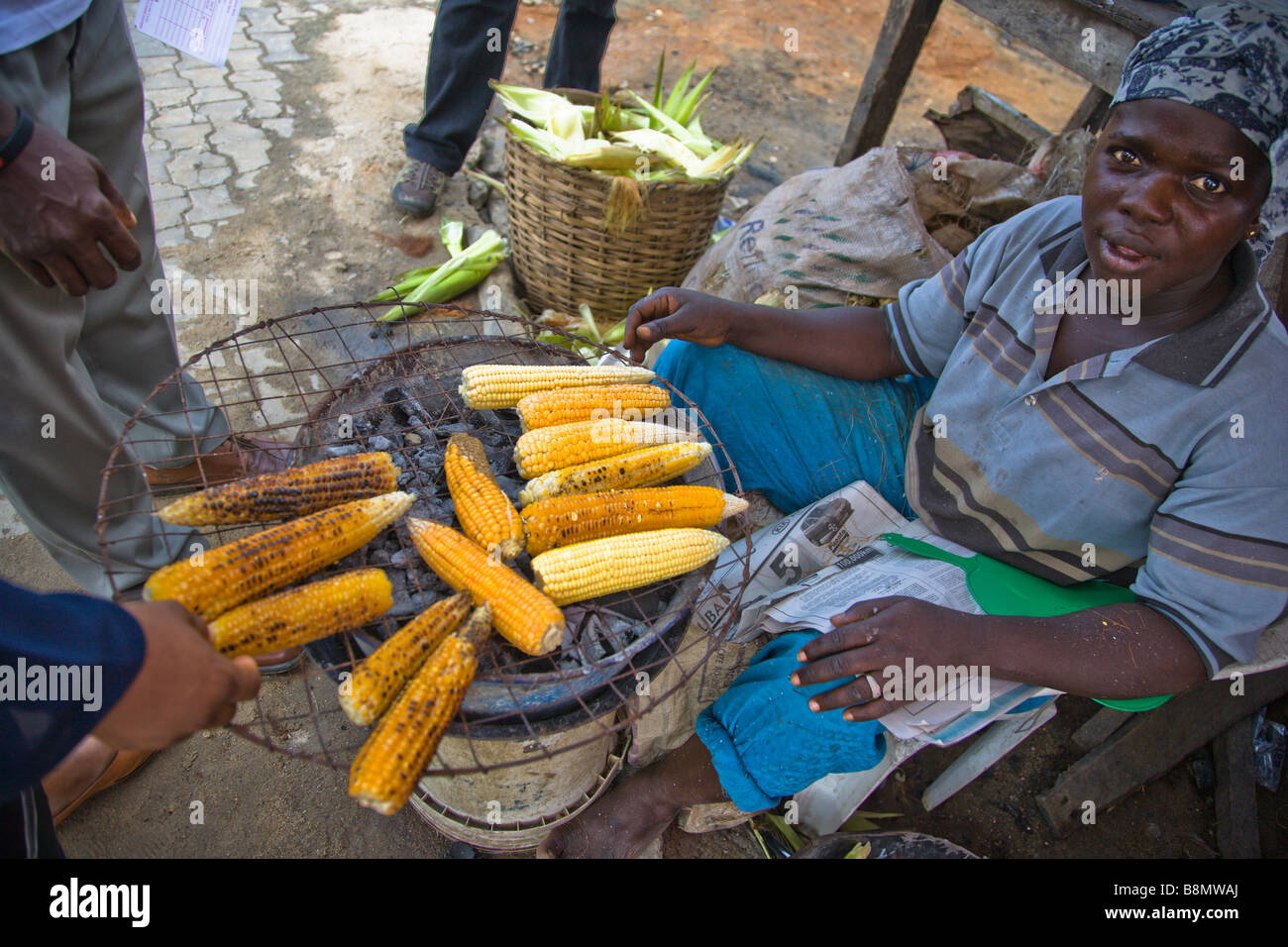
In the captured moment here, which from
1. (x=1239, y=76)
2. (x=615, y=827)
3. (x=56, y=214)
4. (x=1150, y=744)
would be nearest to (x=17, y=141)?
(x=56, y=214)

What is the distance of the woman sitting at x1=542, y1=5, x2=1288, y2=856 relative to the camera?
1.95 meters

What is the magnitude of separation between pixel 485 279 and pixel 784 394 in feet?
9.62

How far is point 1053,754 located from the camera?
3.62 meters

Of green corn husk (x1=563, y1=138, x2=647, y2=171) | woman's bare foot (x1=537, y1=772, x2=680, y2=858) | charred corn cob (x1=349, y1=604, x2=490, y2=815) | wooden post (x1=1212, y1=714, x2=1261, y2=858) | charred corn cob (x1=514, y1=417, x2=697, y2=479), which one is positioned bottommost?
woman's bare foot (x1=537, y1=772, x2=680, y2=858)

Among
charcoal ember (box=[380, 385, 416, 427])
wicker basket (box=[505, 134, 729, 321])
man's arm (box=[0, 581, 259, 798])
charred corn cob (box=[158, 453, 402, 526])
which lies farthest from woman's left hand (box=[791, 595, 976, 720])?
wicker basket (box=[505, 134, 729, 321])

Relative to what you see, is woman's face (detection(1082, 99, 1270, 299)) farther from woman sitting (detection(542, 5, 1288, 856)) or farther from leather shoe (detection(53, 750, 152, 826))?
leather shoe (detection(53, 750, 152, 826))

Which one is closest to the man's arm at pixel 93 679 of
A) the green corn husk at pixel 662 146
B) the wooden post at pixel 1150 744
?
the wooden post at pixel 1150 744

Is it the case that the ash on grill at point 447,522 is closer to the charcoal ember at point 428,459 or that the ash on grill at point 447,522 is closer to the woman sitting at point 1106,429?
the charcoal ember at point 428,459

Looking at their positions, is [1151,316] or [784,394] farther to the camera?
[784,394]

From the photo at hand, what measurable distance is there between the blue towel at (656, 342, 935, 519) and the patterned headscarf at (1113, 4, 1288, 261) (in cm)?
138
